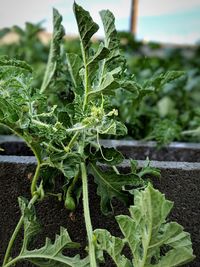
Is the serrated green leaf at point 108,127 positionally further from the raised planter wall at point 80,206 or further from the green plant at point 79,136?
the raised planter wall at point 80,206

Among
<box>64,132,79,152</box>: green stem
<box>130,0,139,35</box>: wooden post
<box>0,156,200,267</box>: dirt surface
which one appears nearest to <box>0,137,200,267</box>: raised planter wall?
<box>0,156,200,267</box>: dirt surface

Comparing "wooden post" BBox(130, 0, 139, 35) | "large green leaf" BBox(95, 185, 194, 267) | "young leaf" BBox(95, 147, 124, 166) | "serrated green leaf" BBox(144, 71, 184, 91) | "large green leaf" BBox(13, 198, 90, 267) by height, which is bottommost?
"large green leaf" BBox(13, 198, 90, 267)

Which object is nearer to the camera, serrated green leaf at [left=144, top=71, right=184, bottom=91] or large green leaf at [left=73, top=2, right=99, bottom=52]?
large green leaf at [left=73, top=2, right=99, bottom=52]

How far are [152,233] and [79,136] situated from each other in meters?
0.22

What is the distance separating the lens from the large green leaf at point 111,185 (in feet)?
2.51

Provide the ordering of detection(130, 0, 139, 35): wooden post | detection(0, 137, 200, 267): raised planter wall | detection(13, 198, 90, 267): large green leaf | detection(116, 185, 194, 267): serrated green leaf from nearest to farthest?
1. detection(116, 185, 194, 267): serrated green leaf
2. detection(13, 198, 90, 267): large green leaf
3. detection(0, 137, 200, 267): raised planter wall
4. detection(130, 0, 139, 35): wooden post

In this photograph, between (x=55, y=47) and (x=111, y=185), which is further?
(x=55, y=47)

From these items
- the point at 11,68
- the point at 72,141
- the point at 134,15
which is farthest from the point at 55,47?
the point at 134,15

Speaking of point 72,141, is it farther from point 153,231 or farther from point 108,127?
point 153,231

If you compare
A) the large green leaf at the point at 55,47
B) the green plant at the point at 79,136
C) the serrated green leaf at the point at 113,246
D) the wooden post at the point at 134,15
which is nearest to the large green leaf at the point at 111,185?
the green plant at the point at 79,136

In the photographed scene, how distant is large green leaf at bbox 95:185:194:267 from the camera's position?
1.97 ft

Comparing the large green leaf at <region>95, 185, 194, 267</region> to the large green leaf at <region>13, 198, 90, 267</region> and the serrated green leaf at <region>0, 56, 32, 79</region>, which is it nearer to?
the large green leaf at <region>13, 198, 90, 267</region>

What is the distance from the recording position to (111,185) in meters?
0.78

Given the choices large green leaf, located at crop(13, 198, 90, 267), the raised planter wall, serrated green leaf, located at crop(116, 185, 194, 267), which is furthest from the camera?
the raised planter wall
